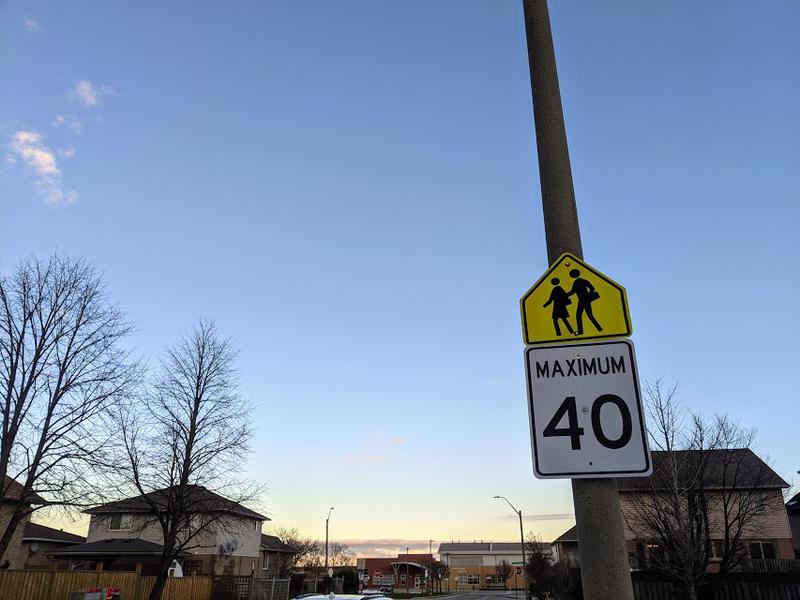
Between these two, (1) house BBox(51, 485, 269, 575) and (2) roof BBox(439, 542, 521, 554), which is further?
(2) roof BBox(439, 542, 521, 554)

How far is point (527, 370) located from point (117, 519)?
49355 millimetres

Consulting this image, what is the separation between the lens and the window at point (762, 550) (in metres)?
37.2

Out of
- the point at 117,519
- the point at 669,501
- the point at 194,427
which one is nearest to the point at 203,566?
the point at 117,519

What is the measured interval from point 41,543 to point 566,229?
172ft

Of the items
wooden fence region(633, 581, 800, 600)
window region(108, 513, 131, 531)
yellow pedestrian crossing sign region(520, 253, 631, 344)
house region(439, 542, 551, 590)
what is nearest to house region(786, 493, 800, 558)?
wooden fence region(633, 581, 800, 600)

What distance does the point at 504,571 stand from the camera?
102 metres

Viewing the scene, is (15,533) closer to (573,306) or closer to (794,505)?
(573,306)

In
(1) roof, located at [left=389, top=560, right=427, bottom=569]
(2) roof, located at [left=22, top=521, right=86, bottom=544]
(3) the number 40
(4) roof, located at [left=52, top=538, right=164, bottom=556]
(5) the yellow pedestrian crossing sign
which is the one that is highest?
(5) the yellow pedestrian crossing sign

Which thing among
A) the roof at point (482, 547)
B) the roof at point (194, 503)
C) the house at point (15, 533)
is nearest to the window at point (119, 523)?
the roof at point (194, 503)

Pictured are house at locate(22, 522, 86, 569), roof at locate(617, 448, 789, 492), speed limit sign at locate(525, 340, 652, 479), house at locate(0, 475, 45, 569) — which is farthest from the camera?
house at locate(22, 522, 86, 569)

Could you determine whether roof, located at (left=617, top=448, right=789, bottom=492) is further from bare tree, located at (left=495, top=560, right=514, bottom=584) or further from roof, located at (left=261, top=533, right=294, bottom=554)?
bare tree, located at (left=495, top=560, right=514, bottom=584)

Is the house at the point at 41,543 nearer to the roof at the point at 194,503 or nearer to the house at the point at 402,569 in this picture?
the roof at the point at 194,503

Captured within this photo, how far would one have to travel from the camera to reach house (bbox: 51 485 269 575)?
108 ft

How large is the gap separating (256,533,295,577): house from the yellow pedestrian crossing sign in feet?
170
